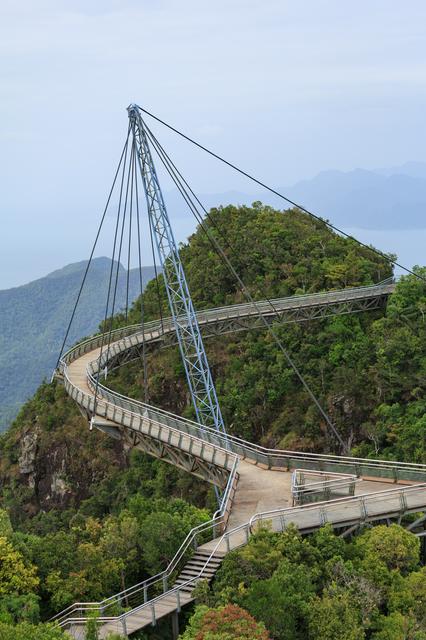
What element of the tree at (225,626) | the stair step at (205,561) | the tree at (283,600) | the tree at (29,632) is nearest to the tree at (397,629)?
the tree at (283,600)

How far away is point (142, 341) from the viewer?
2245 inches

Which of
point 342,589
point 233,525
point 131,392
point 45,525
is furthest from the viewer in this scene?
point 131,392

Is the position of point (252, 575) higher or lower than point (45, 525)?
higher

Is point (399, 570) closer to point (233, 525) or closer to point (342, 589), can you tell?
point (342, 589)

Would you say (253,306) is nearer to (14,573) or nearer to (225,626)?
(14,573)

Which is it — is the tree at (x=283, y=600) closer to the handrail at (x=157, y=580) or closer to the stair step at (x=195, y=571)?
the stair step at (x=195, y=571)

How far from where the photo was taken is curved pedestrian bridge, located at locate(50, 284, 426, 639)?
24969 millimetres

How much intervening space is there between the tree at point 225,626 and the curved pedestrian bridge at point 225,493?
2.57m

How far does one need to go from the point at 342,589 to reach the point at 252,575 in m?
2.43

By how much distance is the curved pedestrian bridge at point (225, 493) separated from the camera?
2497cm

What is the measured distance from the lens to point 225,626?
2120cm

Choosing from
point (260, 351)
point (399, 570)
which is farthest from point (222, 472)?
point (260, 351)

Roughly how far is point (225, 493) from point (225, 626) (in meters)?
9.75

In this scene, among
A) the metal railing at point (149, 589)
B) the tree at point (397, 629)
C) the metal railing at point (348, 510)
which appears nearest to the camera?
the tree at point (397, 629)
